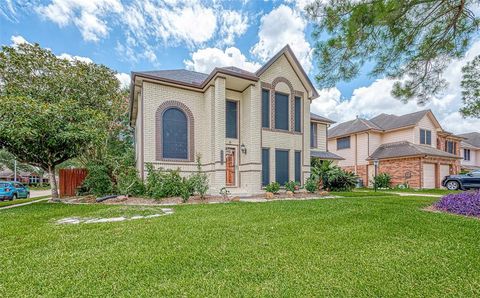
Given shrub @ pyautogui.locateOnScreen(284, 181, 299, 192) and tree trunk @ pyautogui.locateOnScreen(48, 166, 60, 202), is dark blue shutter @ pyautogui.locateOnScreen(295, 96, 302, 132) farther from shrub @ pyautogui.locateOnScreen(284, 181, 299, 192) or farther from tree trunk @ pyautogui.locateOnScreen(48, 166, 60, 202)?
tree trunk @ pyautogui.locateOnScreen(48, 166, 60, 202)

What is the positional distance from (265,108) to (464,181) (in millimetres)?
14296

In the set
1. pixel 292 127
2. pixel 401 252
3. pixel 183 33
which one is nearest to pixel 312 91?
pixel 292 127

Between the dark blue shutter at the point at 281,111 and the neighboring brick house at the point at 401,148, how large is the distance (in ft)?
41.2

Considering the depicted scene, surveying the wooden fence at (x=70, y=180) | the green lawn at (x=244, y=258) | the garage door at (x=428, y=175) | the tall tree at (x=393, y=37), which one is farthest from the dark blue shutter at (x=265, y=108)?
the garage door at (x=428, y=175)

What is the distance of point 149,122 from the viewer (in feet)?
35.8

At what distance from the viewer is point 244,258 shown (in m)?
3.31

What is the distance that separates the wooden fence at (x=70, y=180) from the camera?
13547 mm

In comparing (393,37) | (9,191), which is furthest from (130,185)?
(9,191)

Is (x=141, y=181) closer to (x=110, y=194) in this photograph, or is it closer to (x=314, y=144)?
(x=110, y=194)

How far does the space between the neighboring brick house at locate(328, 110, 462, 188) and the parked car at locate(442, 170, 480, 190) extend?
2178 mm

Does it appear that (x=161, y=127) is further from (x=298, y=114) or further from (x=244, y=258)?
(x=244, y=258)

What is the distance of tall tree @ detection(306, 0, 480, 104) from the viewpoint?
4.91 meters

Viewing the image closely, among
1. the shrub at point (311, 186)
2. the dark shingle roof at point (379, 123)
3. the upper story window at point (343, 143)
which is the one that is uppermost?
the dark shingle roof at point (379, 123)

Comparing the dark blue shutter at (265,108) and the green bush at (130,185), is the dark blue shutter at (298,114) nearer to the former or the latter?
the dark blue shutter at (265,108)
